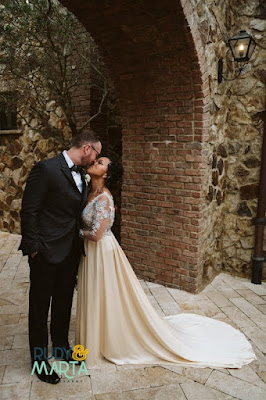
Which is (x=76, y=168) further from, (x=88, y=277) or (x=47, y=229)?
(x=88, y=277)

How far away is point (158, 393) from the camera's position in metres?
2.37

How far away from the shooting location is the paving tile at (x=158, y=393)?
7.64 ft

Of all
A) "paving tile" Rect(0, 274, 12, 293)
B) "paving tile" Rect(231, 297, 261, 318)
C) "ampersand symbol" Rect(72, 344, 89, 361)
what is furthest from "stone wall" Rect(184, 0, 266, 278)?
"paving tile" Rect(0, 274, 12, 293)

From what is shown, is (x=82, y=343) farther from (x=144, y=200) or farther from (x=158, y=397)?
(x=144, y=200)

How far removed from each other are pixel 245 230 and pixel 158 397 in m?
2.80

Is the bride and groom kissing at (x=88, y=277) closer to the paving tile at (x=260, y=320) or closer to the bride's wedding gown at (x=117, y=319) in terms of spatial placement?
the bride's wedding gown at (x=117, y=319)

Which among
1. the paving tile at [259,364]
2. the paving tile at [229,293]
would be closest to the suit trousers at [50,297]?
the paving tile at [259,364]

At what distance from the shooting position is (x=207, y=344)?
2885 mm

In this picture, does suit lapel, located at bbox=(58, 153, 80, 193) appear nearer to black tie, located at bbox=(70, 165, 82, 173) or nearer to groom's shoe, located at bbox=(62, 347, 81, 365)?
black tie, located at bbox=(70, 165, 82, 173)

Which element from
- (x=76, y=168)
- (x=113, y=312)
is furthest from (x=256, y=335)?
(x=76, y=168)

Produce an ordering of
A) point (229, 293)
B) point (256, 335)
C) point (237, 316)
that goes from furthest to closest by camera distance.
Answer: point (229, 293) → point (237, 316) → point (256, 335)

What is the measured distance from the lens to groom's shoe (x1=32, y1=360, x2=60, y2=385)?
2.46m

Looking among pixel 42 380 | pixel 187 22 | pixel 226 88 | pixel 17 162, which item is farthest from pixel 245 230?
pixel 17 162

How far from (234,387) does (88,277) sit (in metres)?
1.37
